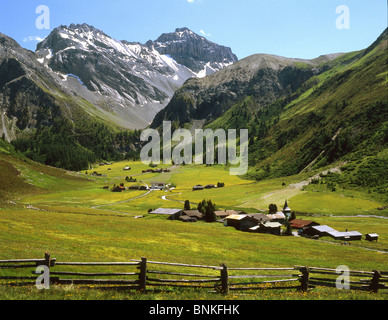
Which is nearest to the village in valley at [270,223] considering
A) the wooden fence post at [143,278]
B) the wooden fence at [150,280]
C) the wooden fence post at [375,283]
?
the wooden fence post at [375,283]

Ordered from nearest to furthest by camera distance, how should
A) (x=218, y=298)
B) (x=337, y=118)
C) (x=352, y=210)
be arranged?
1. (x=218, y=298)
2. (x=352, y=210)
3. (x=337, y=118)

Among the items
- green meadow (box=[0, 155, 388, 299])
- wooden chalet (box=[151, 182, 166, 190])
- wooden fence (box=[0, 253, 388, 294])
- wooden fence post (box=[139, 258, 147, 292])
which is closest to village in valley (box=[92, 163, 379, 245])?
green meadow (box=[0, 155, 388, 299])

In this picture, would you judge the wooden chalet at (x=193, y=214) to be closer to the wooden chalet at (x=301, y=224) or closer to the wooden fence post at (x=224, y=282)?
the wooden chalet at (x=301, y=224)

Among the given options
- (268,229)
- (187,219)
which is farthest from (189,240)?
(187,219)

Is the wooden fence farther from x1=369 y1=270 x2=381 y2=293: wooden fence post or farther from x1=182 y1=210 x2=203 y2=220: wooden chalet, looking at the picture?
x1=182 y1=210 x2=203 y2=220: wooden chalet

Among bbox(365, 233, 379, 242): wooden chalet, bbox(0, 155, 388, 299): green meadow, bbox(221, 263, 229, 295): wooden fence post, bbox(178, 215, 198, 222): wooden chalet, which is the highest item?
bbox(221, 263, 229, 295): wooden fence post

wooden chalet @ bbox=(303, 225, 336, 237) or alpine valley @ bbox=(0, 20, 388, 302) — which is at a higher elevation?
alpine valley @ bbox=(0, 20, 388, 302)

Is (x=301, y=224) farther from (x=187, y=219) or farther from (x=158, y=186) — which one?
(x=158, y=186)
